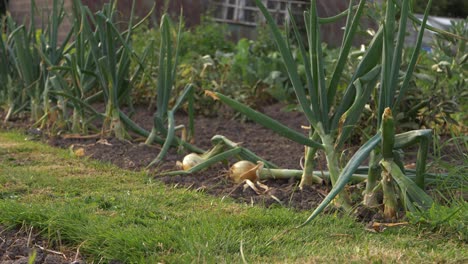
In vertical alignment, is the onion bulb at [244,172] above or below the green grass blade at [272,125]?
below

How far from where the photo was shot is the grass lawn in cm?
236

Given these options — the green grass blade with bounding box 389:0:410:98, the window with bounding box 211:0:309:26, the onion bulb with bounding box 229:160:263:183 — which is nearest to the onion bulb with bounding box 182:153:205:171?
the onion bulb with bounding box 229:160:263:183

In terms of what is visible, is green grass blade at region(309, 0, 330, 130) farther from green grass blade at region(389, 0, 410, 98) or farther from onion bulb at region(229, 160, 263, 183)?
onion bulb at region(229, 160, 263, 183)

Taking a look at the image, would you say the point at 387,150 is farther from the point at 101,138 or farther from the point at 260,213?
the point at 101,138

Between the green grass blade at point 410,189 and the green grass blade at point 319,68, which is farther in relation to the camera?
the green grass blade at point 319,68

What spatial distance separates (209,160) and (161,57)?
100 centimetres

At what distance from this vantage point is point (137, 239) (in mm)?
2459

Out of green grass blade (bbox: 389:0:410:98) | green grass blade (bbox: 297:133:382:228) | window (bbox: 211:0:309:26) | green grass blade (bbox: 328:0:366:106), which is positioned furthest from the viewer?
window (bbox: 211:0:309:26)

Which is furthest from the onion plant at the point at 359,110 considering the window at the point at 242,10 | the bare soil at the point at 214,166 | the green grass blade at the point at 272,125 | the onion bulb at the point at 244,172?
the window at the point at 242,10

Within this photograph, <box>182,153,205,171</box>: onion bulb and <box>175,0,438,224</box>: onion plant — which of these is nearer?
<box>175,0,438,224</box>: onion plant

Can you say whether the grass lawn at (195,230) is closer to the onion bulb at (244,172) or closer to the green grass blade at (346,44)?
the onion bulb at (244,172)

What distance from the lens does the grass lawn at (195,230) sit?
2.36 m

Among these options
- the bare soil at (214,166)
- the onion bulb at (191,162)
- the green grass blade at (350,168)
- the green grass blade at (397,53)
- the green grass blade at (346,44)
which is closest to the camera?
the green grass blade at (350,168)

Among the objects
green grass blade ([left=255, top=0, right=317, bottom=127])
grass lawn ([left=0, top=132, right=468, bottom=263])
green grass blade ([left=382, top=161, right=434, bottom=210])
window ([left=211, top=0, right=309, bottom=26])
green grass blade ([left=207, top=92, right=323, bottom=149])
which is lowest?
window ([left=211, top=0, right=309, bottom=26])
